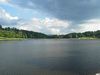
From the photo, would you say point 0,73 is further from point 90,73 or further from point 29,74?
point 90,73

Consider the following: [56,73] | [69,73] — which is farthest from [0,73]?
[69,73]

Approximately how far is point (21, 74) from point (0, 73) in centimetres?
450

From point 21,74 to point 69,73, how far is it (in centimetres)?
1021

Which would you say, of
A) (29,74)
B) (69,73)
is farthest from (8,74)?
(69,73)

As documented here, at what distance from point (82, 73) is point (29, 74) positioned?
11.4 m

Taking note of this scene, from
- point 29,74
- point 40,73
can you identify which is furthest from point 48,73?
point 29,74

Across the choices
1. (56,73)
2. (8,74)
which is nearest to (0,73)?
(8,74)

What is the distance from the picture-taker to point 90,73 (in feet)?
117

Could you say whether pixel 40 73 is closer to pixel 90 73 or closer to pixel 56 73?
pixel 56 73

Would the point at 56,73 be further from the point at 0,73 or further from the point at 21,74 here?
the point at 0,73

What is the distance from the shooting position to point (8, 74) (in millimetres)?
34344

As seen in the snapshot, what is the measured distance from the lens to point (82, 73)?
36.0m

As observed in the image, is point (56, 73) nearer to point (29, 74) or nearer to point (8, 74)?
point (29, 74)

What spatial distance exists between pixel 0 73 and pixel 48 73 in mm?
10118
